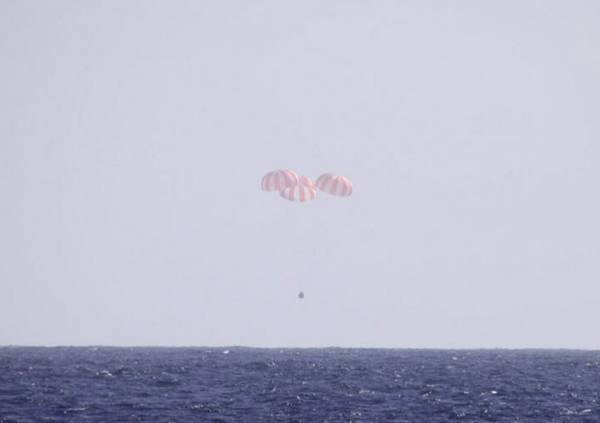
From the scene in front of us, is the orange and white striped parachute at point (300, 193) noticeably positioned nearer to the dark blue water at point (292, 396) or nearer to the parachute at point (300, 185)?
the parachute at point (300, 185)

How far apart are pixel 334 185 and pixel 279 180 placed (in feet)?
14.1

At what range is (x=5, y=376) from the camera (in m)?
88.0

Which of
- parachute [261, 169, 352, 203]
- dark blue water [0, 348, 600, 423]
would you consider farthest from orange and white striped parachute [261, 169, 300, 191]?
dark blue water [0, 348, 600, 423]

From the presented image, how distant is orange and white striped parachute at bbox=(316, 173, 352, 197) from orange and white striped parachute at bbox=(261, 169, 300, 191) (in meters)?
2.22

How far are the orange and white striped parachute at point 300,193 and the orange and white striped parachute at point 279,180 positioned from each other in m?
0.58

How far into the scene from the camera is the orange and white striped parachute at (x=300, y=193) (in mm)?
88875

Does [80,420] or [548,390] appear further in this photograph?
[548,390]

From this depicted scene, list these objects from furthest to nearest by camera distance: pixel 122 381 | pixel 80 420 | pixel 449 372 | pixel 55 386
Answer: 1. pixel 449 372
2. pixel 122 381
3. pixel 55 386
4. pixel 80 420

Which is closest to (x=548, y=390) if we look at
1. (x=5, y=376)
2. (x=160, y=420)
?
(x=160, y=420)

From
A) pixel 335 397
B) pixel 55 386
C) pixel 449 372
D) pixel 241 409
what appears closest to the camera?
pixel 241 409

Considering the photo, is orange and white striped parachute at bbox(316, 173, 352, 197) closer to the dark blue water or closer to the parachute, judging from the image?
the parachute

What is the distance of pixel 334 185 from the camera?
89.2 meters

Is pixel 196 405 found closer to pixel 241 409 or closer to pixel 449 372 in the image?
pixel 241 409

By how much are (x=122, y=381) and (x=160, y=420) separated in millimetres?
26059
